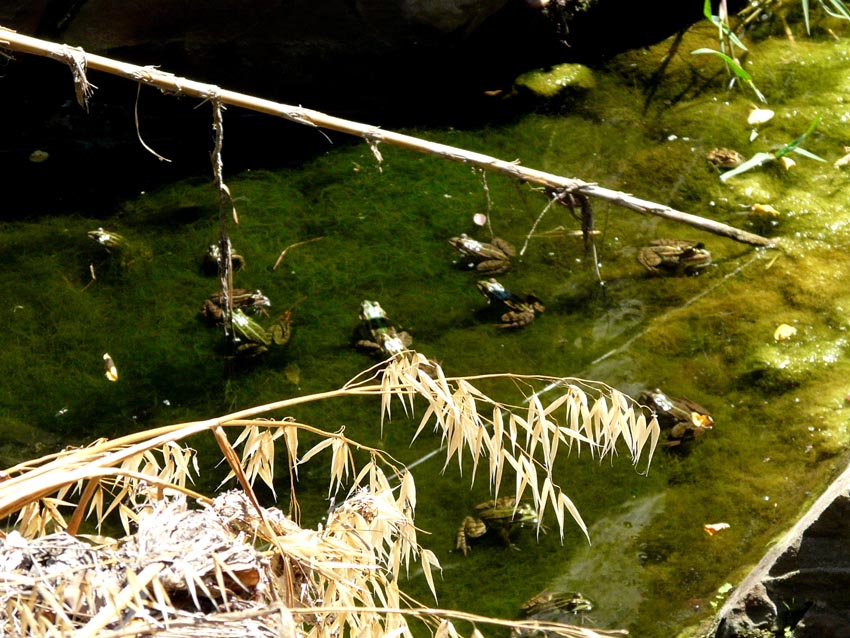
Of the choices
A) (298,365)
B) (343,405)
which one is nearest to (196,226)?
(298,365)

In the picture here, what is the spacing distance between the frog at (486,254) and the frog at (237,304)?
72 cm

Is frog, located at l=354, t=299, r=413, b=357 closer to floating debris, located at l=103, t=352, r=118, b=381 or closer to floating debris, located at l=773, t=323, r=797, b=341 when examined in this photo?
floating debris, located at l=103, t=352, r=118, b=381

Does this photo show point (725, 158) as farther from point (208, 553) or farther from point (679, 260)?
point (208, 553)

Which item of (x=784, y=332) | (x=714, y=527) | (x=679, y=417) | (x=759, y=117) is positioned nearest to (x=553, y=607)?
(x=714, y=527)

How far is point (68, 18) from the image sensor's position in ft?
11.3

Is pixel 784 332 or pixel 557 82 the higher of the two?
pixel 557 82

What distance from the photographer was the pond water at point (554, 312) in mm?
2328

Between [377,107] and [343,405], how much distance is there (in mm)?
1558

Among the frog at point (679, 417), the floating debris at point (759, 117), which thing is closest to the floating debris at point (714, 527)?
the frog at point (679, 417)

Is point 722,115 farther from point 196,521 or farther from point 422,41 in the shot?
point 196,521

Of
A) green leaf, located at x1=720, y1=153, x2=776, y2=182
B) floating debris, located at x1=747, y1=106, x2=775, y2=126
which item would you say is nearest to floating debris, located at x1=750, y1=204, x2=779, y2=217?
green leaf, located at x1=720, y1=153, x2=776, y2=182

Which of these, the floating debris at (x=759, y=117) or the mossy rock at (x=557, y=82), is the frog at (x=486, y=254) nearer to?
the mossy rock at (x=557, y=82)

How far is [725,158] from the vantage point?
3.30 metres

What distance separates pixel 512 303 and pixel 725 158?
1.14 meters
